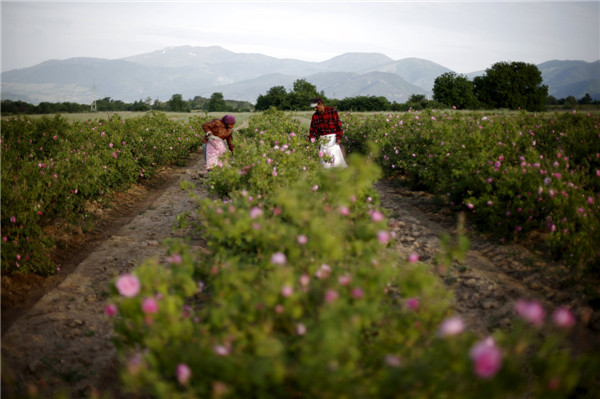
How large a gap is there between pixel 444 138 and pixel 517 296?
166 inches

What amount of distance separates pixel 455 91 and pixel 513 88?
8.92 m

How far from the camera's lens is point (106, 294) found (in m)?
4.50

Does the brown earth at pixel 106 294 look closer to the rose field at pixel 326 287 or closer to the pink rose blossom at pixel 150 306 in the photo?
the rose field at pixel 326 287

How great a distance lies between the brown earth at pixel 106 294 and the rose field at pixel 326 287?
20 cm

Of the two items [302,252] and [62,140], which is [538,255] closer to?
[302,252]

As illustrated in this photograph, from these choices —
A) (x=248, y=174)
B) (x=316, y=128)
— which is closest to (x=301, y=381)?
(x=248, y=174)

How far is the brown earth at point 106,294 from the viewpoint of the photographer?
3.28 meters

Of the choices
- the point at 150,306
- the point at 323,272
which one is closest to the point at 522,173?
the point at 323,272

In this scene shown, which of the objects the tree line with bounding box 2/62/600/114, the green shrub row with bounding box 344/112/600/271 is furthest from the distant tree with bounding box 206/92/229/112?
the green shrub row with bounding box 344/112/600/271

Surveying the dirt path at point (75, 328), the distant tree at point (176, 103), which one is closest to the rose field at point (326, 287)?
the dirt path at point (75, 328)

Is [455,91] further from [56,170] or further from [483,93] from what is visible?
[56,170]

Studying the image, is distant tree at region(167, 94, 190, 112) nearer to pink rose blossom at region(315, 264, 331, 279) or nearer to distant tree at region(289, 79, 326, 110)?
distant tree at region(289, 79, 326, 110)

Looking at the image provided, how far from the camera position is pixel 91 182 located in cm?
690

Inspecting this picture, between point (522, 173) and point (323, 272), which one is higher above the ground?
point (522, 173)
